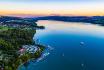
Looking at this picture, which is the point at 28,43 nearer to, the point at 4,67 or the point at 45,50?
the point at 45,50

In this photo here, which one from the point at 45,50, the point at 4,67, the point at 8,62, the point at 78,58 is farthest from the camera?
the point at 45,50

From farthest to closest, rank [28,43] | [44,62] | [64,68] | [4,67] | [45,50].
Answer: [28,43]
[45,50]
[44,62]
[64,68]
[4,67]

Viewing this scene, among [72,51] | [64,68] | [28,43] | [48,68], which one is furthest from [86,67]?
[28,43]

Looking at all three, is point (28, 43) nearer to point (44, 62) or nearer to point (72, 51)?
point (72, 51)

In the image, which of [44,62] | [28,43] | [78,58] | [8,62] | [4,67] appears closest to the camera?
[4,67]

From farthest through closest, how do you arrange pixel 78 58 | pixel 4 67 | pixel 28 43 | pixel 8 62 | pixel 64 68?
pixel 28 43
pixel 78 58
pixel 64 68
pixel 8 62
pixel 4 67

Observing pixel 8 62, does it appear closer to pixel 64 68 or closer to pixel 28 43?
pixel 64 68

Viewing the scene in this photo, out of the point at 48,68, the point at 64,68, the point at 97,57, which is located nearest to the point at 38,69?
the point at 48,68

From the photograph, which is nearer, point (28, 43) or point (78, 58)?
point (78, 58)

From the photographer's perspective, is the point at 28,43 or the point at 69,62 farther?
the point at 28,43
